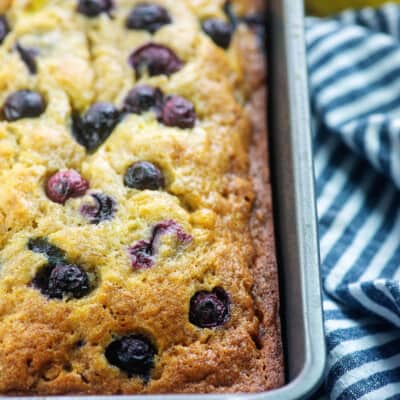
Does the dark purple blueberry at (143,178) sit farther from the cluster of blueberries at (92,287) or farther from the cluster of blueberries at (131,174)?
the cluster of blueberries at (92,287)

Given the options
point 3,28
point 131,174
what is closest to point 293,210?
point 131,174

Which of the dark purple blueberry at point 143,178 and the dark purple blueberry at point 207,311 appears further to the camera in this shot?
the dark purple blueberry at point 143,178

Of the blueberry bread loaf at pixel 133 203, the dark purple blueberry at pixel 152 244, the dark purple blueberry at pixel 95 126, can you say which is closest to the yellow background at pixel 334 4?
the blueberry bread loaf at pixel 133 203

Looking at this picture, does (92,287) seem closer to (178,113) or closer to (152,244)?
(152,244)

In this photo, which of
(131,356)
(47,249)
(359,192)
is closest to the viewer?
(131,356)

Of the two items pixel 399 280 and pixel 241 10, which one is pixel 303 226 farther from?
pixel 241 10

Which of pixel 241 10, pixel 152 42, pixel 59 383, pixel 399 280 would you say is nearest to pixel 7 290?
pixel 59 383
